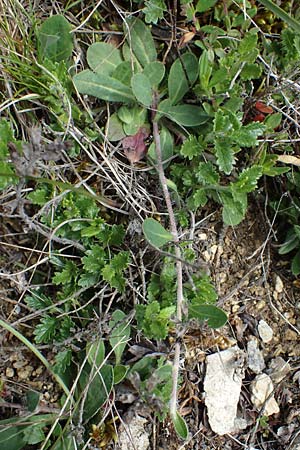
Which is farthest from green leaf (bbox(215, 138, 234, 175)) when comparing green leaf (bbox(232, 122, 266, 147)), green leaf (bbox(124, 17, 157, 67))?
green leaf (bbox(124, 17, 157, 67))

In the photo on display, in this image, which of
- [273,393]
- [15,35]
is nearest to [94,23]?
[15,35]

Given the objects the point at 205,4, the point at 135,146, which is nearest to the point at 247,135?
the point at 135,146

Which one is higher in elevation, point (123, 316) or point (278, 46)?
point (278, 46)

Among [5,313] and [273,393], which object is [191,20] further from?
[273,393]

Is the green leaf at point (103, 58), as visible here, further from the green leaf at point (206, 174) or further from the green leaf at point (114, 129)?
the green leaf at point (206, 174)

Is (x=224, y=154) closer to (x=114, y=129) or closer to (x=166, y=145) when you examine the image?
(x=166, y=145)

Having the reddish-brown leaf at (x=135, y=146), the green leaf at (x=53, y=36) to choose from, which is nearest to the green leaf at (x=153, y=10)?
the green leaf at (x=53, y=36)

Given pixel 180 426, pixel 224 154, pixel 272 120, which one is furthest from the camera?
pixel 272 120
